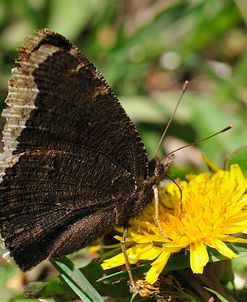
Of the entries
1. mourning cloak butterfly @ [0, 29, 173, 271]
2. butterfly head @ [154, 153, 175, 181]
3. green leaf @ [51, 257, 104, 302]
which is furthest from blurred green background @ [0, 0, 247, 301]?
green leaf @ [51, 257, 104, 302]

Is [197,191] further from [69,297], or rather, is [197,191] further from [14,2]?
[14,2]

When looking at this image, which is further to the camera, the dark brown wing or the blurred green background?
the blurred green background

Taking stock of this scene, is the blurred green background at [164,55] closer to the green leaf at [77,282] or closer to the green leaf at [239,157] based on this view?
the green leaf at [239,157]

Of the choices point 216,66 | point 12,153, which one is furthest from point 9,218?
point 216,66

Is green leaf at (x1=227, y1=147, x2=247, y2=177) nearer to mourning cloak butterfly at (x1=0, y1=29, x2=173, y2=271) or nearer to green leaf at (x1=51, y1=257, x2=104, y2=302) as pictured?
mourning cloak butterfly at (x1=0, y1=29, x2=173, y2=271)

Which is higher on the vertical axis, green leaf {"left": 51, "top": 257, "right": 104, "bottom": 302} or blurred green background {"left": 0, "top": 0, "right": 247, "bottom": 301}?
blurred green background {"left": 0, "top": 0, "right": 247, "bottom": 301}

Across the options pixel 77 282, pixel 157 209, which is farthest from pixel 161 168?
pixel 77 282

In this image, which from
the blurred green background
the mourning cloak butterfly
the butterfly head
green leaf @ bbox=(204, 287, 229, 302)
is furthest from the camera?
the blurred green background

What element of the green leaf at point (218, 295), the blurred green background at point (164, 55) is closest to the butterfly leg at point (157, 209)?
the green leaf at point (218, 295)
